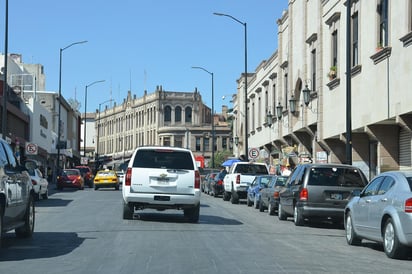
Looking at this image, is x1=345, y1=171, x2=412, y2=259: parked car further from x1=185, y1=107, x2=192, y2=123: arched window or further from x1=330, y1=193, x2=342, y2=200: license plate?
x1=185, y1=107, x2=192, y2=123: arched window

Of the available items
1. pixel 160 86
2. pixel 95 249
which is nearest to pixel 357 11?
pixel 95 249

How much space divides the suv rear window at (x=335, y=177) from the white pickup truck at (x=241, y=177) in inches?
521

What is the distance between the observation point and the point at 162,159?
1889 centimetres

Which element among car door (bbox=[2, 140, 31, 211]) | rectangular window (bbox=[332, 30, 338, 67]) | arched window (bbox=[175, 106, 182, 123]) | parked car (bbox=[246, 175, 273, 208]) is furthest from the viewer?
arched window (bbox=[175, 106, 182, 123])

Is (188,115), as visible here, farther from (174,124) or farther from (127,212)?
(127,212)

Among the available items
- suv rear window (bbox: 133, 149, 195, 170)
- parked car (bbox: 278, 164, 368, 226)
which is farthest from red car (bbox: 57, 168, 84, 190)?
parked car (bbox: 278, 164, 368, 226)

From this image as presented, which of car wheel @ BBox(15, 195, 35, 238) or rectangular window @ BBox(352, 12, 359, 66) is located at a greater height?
rectangular window @ BBox(352, 12, 359, 66)

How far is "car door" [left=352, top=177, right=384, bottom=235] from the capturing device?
13.3m

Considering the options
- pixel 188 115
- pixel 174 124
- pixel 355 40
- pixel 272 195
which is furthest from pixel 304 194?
pixel 188 115

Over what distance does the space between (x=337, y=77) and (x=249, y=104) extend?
3078 centimetres

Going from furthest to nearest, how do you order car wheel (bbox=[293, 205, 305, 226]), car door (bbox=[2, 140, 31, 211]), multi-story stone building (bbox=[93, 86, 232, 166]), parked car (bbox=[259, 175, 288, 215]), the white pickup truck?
multi-story stone building (bbox=[93, 86, 232, 166]), the white pickup truck, parked car (bbox=[259, 175, 288, 215]), car wheel (bbox=[293, 205, 305, 226]), car door (bbox=[2, 140, 31, 211])

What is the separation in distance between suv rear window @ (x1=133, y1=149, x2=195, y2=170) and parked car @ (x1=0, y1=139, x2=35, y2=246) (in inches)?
189

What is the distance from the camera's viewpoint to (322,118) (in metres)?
33.7

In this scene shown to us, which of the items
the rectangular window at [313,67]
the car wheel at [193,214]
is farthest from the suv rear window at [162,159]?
the rectangular window at [313,67]
